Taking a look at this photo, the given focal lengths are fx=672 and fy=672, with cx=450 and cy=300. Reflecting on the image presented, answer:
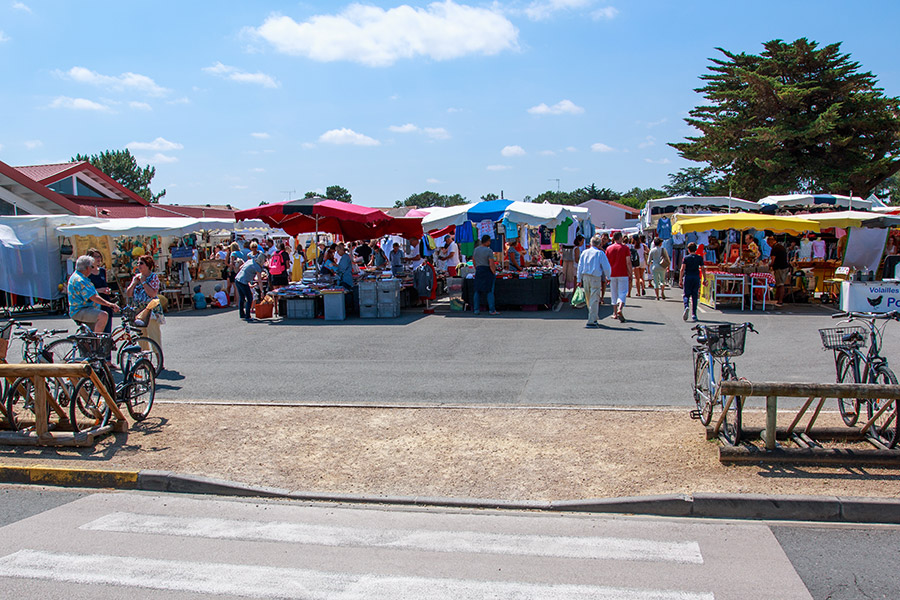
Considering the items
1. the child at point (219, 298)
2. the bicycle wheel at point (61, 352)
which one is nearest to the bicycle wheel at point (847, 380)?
the bicycle wheel at point (61, 352)

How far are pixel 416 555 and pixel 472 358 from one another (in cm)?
671

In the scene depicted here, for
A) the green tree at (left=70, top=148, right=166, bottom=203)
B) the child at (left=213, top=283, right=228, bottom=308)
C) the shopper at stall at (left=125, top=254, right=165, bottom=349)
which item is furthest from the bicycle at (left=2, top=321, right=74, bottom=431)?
the green tree at (left=70, top=148, right=166, bottom=203)

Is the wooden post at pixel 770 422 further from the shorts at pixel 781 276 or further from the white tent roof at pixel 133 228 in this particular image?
the white tent roof at pixel 133 228

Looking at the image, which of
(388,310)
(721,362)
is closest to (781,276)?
(388,310)

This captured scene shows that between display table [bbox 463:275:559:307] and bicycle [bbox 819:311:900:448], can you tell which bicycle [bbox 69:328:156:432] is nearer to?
bicycle [bbox 819:311:900:448]

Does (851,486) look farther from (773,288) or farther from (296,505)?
(773,288)

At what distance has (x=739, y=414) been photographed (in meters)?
6.14

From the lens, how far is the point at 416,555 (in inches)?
179

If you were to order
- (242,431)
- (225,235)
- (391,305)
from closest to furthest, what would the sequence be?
(242,431) → (391,305) → (225,235)

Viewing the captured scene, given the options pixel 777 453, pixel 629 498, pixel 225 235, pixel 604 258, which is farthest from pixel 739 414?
pixel 225 235

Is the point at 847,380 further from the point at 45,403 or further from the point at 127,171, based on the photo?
the point at 127,171

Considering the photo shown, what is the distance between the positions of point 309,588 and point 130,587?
111cm

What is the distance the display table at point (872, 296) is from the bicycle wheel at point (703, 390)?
1077cm

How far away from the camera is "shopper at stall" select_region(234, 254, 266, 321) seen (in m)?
16.2
